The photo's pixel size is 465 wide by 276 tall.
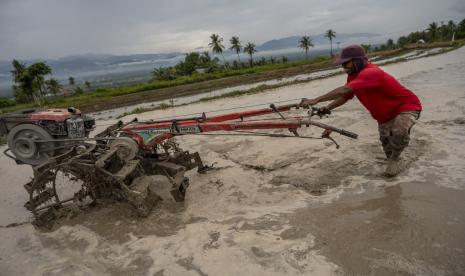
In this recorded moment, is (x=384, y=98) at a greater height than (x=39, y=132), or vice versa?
(x=39, y=132)

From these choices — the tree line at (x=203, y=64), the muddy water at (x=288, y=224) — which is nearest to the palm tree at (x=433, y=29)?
the tree line at (x=203, y=64)

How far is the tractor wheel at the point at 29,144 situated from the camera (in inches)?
209

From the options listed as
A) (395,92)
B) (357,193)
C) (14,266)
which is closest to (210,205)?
(357,193)

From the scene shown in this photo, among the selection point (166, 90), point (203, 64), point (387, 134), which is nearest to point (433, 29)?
point (203, 64)

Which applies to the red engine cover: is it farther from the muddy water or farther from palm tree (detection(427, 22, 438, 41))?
palm tree (detection(427, 22, 438, 41))

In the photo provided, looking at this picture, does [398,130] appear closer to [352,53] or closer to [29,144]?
[352,53]

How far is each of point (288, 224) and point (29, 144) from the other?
A: 4.20 metres

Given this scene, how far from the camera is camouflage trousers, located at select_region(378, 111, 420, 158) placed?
14.6 ft

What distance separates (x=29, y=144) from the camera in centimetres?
533

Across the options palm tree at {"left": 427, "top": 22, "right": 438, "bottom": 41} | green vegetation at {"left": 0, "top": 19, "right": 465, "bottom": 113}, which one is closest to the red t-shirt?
green vegetation at {"left": 0, "top": 19, "right": 465, "bottom": 113}

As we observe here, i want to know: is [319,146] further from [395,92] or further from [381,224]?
[381,224]

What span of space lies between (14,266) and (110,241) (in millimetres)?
1159

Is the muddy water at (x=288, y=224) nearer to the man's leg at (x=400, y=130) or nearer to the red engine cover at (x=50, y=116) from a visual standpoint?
the man's leg at (x=400, y=130)

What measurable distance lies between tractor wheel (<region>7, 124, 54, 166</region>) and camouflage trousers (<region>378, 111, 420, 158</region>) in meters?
5.11
